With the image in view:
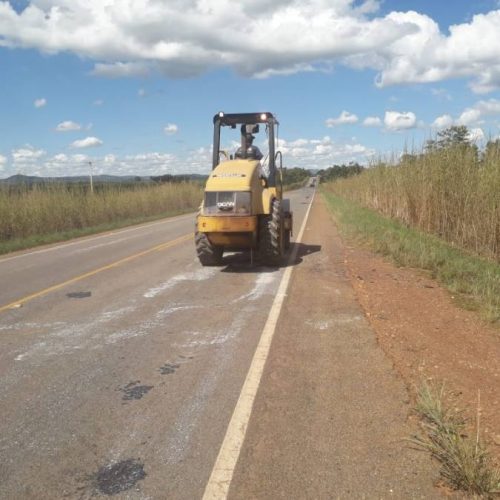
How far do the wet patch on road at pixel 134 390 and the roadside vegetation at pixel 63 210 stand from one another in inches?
506

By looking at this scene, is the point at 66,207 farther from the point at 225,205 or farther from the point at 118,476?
the point at 118,476

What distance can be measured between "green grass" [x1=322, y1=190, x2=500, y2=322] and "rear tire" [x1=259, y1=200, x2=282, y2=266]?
8.28 feet

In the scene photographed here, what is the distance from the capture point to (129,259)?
1259 centimetres

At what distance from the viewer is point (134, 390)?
4.63 metres

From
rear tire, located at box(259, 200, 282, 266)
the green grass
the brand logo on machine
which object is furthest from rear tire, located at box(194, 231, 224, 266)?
the green grass

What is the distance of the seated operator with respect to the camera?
11.6 metres

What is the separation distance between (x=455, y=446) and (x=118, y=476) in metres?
2.08

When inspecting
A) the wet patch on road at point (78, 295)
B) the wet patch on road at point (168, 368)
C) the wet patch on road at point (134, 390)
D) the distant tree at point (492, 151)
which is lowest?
the wet patch on road at point (134, 390)

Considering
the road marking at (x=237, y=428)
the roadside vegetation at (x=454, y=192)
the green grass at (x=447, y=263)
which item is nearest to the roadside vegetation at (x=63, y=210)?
the green grass at (x=447, y=263)

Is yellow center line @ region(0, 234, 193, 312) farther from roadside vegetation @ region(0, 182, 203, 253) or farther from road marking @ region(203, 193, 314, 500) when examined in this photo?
roadside vegetation @ region(0, 182, 203, 253)

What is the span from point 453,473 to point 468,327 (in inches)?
135

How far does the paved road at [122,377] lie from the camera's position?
→ 3357 mm

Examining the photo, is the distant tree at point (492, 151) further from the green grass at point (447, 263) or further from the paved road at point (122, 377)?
the paved road at point (122, 377)

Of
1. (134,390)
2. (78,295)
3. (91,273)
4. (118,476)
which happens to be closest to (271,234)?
(91,273)
